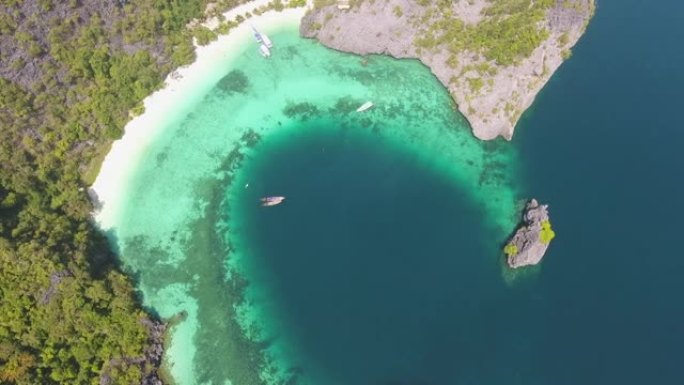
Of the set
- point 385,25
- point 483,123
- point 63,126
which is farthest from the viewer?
point 385,25

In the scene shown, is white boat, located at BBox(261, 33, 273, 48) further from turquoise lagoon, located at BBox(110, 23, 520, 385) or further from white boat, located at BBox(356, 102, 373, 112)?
white boat, located at BBox(356, 102, 373, 112)

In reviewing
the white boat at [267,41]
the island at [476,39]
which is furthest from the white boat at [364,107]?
the white boat at [267,41]

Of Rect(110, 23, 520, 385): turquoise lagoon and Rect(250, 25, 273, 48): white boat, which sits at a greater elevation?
Rect(250, 25, 273, 48): white boat

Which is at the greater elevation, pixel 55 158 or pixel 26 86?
pixel 26 86

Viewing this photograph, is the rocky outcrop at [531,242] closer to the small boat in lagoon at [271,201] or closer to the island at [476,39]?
the island at [476,39]

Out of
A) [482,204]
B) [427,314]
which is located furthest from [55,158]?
[482,204]

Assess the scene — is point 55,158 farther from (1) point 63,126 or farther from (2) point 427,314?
(2) point 427,314

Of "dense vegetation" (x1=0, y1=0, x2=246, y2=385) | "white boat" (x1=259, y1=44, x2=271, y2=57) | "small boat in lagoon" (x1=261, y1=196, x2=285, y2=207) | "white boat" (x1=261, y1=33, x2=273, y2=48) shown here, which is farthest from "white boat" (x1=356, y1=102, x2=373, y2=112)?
"dense vegetation" (x1=0, y1=0, x2=246, y2=385)
